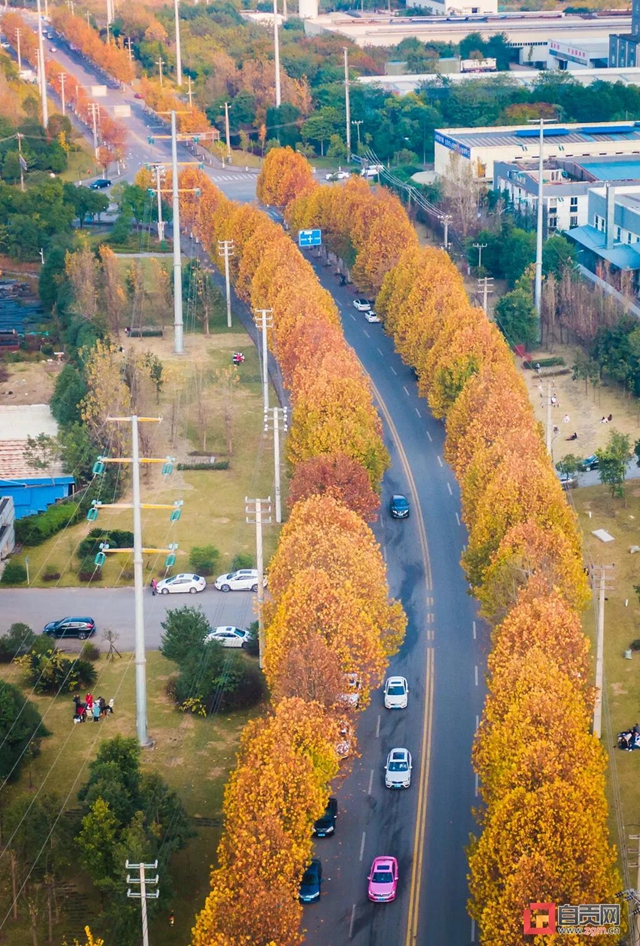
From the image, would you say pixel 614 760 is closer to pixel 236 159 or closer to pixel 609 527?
pixel 609 527

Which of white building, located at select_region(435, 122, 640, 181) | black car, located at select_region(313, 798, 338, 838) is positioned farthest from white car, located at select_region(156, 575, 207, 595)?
white building, located at select_region(435, 122, 640, 181)

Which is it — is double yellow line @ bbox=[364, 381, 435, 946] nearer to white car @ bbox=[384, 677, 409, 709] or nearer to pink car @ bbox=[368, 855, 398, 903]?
pink car @ bbox=[368, 855, 398, 903]

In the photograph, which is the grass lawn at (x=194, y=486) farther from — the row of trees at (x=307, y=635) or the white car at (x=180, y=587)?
the row of trees at (x=307, y=635)

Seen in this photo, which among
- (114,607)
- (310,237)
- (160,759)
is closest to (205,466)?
(114,607)

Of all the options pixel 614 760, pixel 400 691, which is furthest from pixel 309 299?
pixel 614 760

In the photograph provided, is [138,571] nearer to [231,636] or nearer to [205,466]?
[231,636]
